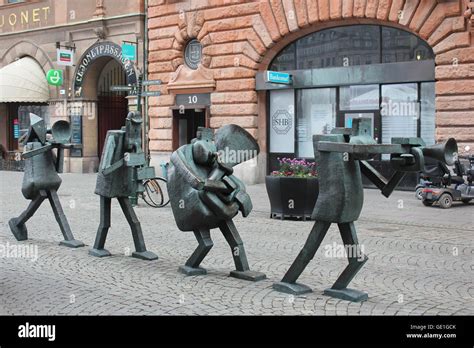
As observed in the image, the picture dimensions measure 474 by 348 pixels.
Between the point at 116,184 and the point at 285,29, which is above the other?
the point at 285,29

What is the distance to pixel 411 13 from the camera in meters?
16.9

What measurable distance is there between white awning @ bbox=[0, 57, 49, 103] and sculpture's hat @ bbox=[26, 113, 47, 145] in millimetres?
18335

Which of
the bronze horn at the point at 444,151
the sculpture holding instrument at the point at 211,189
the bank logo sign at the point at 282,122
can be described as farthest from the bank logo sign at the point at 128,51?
the bronze horn at the point at 444,151

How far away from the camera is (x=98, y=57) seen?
25297 mm

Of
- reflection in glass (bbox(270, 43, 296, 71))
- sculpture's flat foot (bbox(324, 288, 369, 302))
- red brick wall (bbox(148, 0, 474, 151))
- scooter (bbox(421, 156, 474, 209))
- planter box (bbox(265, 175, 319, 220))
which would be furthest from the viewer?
reflection in glass (bbox(270, 43, 296, 71))

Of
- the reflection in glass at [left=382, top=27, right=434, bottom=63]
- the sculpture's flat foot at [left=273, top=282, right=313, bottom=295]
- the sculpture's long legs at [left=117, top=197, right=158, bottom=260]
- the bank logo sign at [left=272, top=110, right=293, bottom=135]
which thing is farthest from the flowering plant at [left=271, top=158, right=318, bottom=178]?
the bank logo sign at [left=272, top=110, right=293, bottom=135]

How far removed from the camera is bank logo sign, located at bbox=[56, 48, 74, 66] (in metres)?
25.1

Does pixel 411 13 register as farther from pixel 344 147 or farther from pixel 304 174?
pixel 344 147

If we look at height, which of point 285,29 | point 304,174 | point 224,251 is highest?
point 285,29

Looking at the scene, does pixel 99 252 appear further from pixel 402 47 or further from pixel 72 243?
pixel 402 47

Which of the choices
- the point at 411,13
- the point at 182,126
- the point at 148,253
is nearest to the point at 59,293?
the point at 148,253

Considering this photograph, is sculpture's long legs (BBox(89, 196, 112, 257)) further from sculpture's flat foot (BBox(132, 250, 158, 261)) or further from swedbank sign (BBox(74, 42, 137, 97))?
swedbank sign (BBox(74, 42, 137, 97))
